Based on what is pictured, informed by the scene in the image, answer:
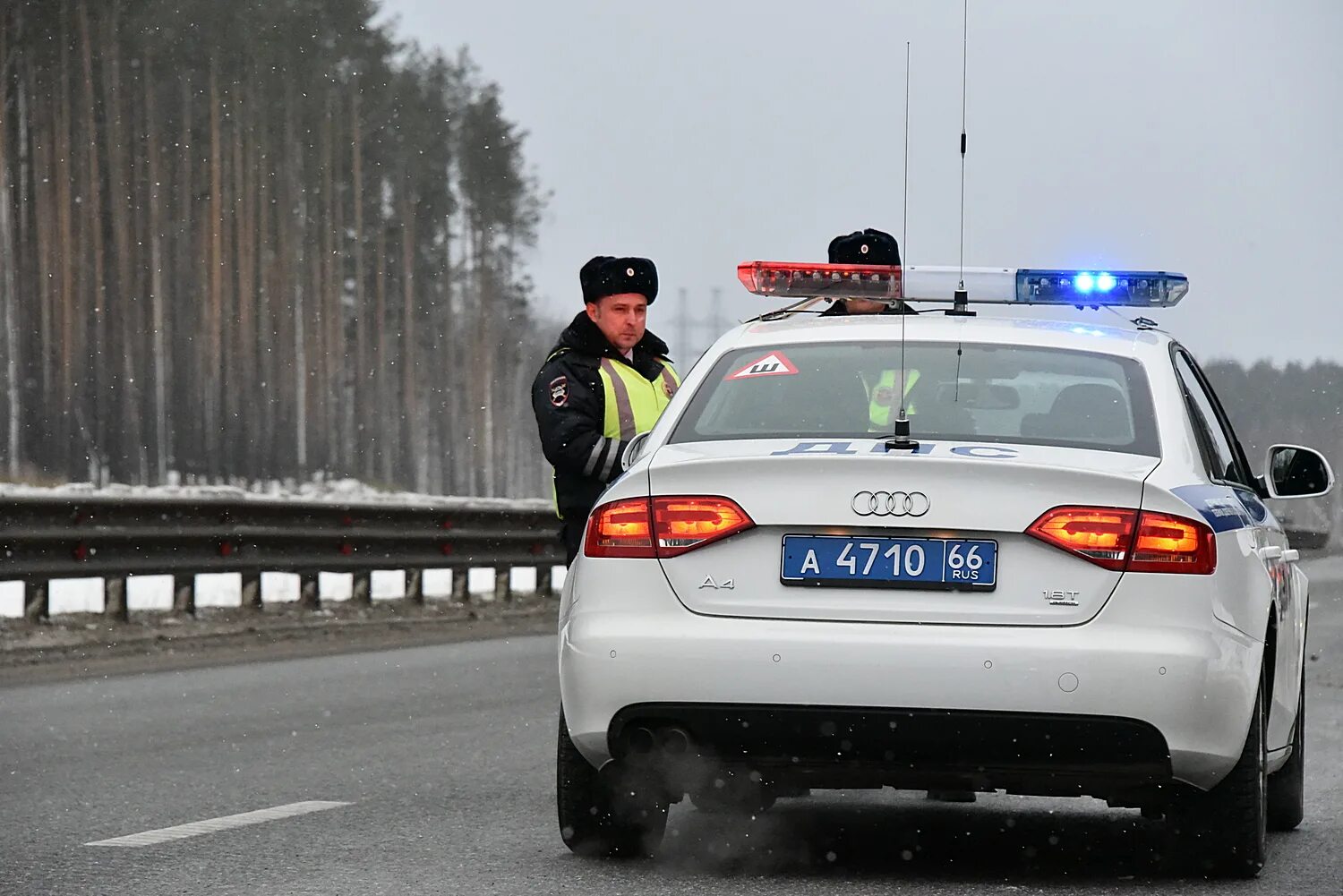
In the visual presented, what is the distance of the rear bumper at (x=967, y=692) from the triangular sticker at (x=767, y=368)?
3.05 ft

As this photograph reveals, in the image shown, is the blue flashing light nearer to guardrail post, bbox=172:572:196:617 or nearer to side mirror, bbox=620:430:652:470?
side mirror, bbox=620:430:652:470

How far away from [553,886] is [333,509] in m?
12.7

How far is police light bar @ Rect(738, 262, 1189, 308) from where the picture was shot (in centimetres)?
649

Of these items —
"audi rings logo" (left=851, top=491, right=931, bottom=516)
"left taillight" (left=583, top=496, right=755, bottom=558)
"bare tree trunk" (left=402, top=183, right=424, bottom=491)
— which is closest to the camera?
"audi rings logo" (left=851, top=491, right=931, bottom=516)

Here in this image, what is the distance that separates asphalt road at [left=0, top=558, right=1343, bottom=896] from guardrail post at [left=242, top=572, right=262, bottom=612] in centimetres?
567

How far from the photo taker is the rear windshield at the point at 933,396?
5.71 metres

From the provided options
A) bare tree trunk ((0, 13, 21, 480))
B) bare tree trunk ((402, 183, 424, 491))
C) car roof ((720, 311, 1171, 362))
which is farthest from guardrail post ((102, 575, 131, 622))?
bare tree trunk ((402, 183, 424, 491))

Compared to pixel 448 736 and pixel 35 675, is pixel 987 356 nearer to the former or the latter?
pixel 448 736

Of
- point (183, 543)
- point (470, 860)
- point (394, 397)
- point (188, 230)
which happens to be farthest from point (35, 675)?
point (394, 397)

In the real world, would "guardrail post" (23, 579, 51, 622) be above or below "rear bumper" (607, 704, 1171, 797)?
below

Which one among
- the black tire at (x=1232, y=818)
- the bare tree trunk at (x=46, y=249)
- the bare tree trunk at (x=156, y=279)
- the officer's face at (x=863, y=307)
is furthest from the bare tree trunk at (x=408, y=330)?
the black tire at (x=1232, y=818)

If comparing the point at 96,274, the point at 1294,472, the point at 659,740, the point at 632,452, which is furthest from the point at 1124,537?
the point at 96,274

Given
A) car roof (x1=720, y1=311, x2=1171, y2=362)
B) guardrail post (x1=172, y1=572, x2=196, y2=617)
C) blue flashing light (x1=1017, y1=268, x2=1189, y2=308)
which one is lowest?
guardrail post (x1=172, y1=572, x2=196, y2=617)

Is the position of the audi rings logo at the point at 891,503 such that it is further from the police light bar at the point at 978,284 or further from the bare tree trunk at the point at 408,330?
the bare tree trunk at the point at 408,330
